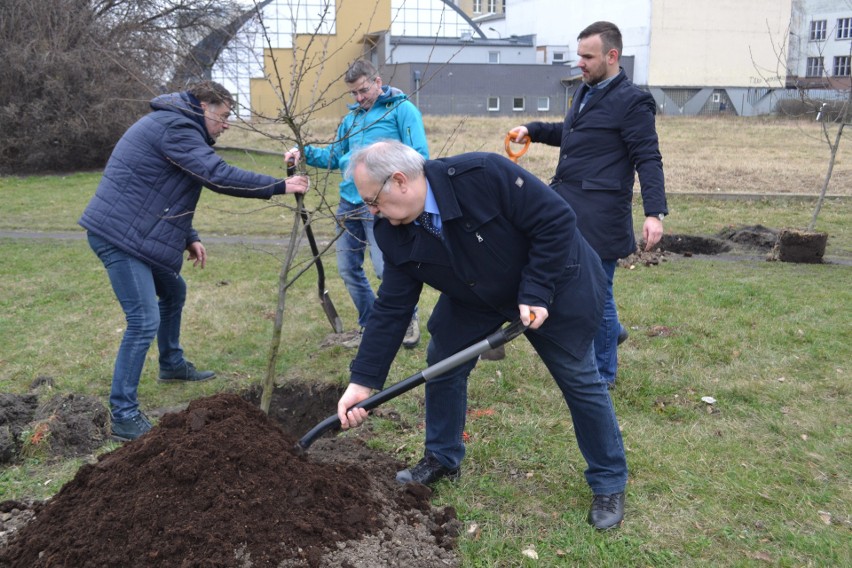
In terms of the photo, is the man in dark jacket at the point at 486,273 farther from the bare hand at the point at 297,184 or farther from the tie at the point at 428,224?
the bare hand at the point at 297,184

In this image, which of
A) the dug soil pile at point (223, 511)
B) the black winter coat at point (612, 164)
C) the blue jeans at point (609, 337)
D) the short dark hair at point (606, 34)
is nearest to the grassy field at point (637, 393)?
the blue jeans at point (609, 337)

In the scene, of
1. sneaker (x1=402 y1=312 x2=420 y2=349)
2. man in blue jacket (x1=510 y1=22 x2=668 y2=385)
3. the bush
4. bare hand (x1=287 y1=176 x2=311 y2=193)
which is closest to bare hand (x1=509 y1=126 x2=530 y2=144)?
man in blue jacket (x1=510 y1=22 x2=668 y2=385)

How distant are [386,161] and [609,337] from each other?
248 cm

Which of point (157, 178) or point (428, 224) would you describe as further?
point (157, 178)

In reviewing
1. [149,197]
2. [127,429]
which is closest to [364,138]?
[149,197]

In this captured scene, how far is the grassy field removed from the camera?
342 cm

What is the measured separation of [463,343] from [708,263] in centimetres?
627

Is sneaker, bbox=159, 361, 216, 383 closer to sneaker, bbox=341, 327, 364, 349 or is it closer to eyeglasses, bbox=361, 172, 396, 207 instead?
sneaker, bbox=341, 327, 364, 349

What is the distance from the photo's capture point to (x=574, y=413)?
346 cm

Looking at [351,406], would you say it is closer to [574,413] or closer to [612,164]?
[574,413]

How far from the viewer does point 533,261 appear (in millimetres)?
3074

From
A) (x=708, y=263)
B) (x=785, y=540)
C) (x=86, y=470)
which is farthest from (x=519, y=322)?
(x=708, y=263)

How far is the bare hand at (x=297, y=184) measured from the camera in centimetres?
401

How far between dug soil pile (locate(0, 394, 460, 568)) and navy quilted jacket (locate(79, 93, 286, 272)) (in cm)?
126
